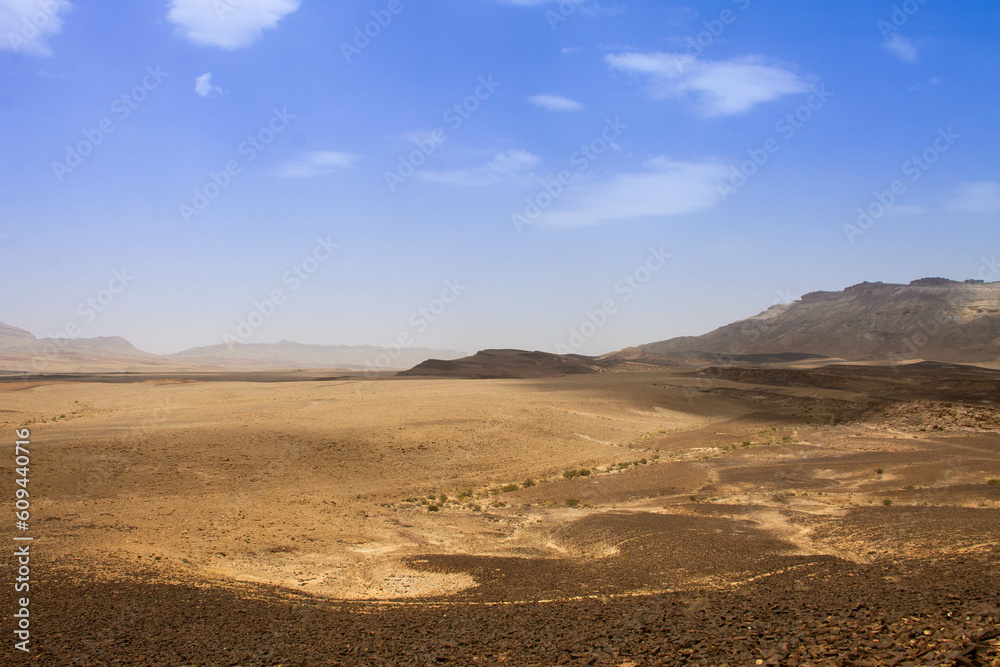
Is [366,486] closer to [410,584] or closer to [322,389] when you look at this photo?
[410,584]

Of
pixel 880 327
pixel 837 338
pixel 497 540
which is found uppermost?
pixel 880 327

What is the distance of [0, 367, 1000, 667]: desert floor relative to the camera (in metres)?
8.01

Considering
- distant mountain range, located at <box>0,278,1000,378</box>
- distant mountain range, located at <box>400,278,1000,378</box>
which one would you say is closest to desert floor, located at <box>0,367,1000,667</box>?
distant mountain range, located at <box>400,278,1000,378</box>

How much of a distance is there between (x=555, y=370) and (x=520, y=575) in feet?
234

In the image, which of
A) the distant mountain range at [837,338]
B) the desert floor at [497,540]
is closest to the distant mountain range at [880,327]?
the distant mountain range at [837,338]

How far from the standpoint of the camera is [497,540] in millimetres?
14992

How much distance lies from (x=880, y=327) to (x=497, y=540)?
143 metres

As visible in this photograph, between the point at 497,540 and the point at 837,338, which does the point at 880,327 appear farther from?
the point at 497,540

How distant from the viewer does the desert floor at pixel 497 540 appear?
8.01m

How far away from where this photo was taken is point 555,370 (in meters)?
82.7

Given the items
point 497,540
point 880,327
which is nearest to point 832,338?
point 880,327

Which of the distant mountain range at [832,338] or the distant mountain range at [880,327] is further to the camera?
the distant mountain range at [880,327]

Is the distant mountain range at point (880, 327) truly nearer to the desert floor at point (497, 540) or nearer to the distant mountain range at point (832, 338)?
the distant mountain range at point (832, 338)

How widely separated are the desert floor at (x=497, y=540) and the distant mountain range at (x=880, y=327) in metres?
98.5
